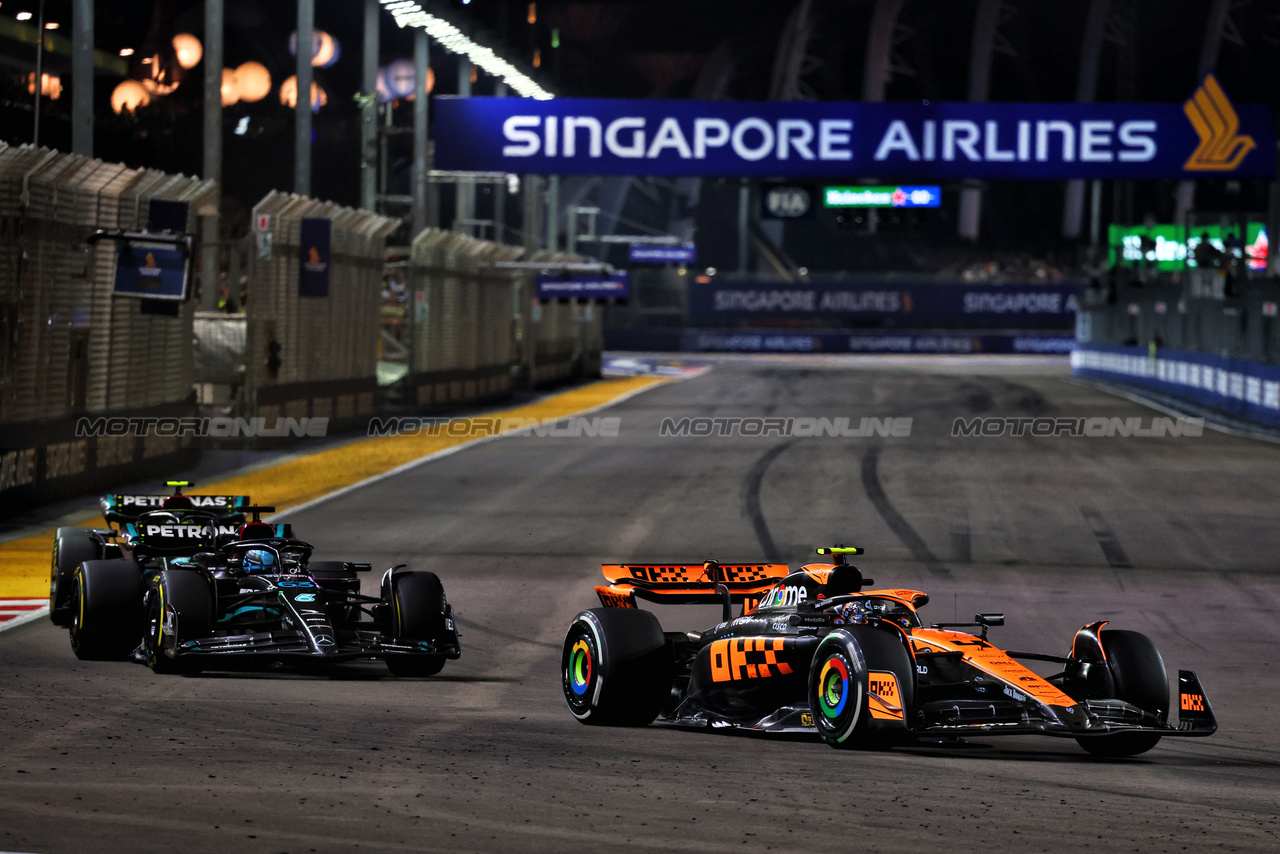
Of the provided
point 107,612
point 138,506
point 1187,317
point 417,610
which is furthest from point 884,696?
point 1187,317

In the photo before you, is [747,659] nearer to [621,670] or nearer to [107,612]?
[621,670]

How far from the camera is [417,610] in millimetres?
10391

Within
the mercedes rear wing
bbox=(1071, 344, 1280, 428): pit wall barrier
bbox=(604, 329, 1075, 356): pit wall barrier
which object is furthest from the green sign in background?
the mercedes rear wing

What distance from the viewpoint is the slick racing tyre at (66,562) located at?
38.2ft

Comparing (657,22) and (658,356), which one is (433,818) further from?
(657,22)

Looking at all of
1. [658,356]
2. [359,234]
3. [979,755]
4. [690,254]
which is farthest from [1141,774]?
[658,356]

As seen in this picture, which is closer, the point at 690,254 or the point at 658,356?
the point at 690,254

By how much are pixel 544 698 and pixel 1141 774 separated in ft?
11.6

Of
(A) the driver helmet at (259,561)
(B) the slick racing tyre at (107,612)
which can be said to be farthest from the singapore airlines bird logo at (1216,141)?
(B) the slick racing tyre at (107,612)

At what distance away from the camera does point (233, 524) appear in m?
12.1

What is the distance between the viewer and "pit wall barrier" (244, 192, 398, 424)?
2820cm

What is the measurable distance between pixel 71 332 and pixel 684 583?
13.7 metres

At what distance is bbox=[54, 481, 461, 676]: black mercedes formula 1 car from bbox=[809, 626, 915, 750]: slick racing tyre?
3.32m

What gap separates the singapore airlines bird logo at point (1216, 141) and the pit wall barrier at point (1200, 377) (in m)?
4.27
